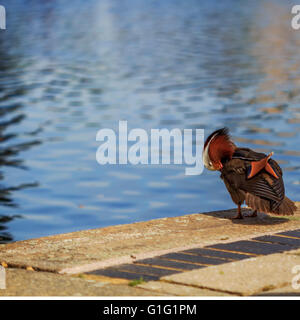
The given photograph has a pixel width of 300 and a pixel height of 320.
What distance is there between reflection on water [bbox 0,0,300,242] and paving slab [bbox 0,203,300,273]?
10.4ft

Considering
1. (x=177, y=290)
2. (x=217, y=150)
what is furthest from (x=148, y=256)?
(x=217, y=150)

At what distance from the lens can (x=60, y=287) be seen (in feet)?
16.8

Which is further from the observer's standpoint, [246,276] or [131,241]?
[131,241]

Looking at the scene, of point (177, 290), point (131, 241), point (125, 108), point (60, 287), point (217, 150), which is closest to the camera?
point (177, 290)

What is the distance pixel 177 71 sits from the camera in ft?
82.3

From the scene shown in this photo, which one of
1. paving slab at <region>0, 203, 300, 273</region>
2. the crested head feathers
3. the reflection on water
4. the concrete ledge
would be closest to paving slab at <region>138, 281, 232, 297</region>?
the concrete ledge

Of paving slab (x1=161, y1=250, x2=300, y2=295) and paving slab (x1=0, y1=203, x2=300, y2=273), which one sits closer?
paving slab (x1=161, y1=250, x2=300, y2=295)

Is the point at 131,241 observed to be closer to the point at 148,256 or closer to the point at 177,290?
the point at 148,256

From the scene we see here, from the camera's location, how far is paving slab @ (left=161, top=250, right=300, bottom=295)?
16.5 ft

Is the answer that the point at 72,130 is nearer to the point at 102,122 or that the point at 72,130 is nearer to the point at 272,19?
the point at 102,122

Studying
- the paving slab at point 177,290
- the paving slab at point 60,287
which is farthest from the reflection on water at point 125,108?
the paving slab at point 177,290

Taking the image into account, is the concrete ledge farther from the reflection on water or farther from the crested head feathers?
the reflection on water

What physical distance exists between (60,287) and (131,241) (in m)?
1.42

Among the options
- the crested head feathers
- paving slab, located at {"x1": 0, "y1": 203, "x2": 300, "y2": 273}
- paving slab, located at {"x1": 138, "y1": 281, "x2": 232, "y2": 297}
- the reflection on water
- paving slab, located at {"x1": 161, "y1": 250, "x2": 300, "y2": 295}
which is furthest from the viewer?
the reflection on water
